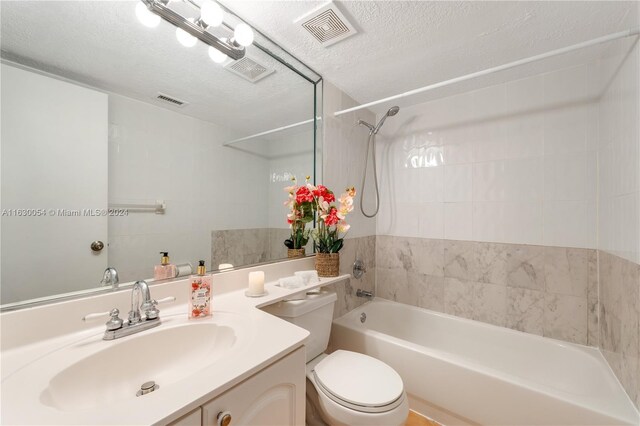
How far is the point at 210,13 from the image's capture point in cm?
105

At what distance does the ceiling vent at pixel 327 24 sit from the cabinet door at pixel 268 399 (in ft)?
4.62

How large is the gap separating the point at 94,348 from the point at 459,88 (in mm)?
2394

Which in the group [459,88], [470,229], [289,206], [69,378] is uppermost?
[459,88]

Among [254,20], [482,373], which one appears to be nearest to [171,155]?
[254,20]

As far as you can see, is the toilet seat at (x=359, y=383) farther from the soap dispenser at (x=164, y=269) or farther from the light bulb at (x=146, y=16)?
the light bulb at (x=146, y=16)

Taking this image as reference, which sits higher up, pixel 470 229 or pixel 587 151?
pixel 587 151

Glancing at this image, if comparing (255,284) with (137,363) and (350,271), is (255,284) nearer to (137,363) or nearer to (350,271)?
(137,363)

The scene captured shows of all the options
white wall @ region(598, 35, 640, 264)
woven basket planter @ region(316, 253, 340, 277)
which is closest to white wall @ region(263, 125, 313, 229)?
woven basket planter @ region(316, 253, 340, 277)

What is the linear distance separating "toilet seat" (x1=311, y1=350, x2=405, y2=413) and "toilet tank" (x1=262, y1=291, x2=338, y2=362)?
85mm

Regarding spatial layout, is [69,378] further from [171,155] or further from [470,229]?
[470,229]

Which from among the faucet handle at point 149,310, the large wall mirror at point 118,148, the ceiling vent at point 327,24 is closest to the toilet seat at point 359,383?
the large wall mirror at point 118,148

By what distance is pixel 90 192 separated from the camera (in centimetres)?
89

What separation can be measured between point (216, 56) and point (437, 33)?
112 centimetres

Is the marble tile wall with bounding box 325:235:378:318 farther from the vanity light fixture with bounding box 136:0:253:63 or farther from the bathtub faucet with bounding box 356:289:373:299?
the vanity light fixture with bounding box 136:0:253:63
